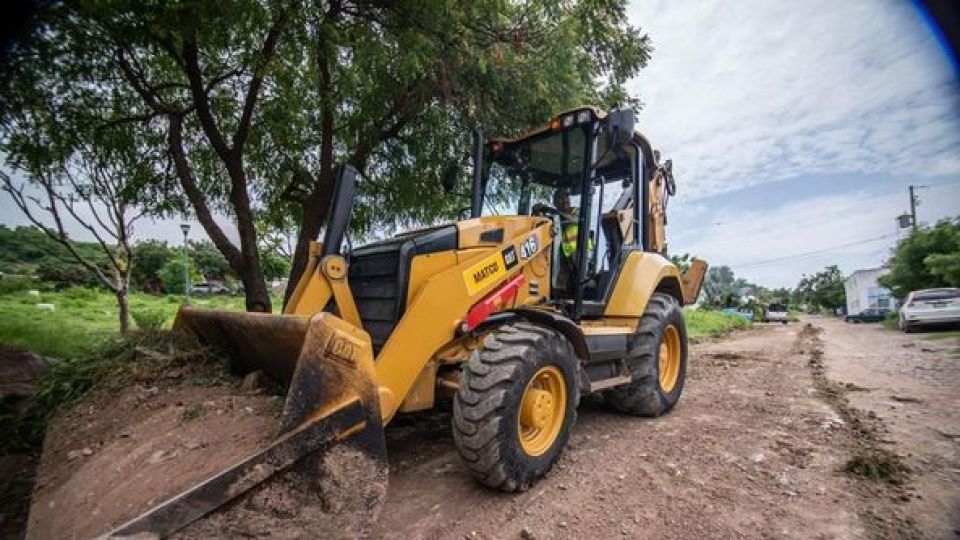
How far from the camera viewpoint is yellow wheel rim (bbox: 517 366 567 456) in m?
3.16

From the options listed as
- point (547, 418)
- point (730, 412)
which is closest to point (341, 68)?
point (547, 418)

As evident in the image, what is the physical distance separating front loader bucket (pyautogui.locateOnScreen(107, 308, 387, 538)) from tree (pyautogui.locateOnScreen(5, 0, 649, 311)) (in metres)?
3.65

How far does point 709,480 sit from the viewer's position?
319 cm

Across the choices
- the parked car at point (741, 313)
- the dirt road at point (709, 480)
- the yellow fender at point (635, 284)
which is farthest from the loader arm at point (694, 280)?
the parked car at point (741, 313)

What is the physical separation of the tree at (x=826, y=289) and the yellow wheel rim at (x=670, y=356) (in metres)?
79.7

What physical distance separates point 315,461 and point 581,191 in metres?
3.17

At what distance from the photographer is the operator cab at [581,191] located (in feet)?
14.0

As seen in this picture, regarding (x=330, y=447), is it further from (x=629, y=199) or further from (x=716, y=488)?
(x=629, y=199)

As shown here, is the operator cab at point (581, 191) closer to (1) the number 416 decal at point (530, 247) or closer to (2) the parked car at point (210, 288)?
(1) the number 416 decal at point (530, 247)

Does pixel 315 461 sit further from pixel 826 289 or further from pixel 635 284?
pixel 826 289

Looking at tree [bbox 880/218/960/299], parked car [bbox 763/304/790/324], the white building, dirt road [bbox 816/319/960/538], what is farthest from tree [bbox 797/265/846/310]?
dirt road [bbox 816/319/960/538]

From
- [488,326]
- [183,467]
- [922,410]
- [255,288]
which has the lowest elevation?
[922,410]

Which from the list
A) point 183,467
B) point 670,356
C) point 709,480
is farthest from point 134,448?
point 670,356

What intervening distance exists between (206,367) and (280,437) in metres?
1.45
